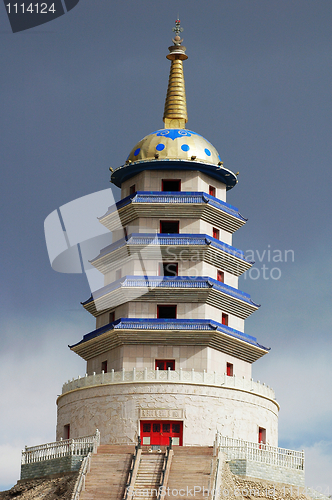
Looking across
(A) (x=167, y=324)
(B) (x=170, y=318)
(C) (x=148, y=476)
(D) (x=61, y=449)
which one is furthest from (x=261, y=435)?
(D) (x=61, y=449)

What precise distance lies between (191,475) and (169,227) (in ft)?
74.1

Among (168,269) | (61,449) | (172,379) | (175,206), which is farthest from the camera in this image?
(175,206)

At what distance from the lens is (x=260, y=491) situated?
184 ft

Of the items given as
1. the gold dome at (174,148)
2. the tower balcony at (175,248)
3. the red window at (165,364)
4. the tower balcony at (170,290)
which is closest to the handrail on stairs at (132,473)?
the red window at (165,364)

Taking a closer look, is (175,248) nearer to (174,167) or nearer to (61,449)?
(174,167)

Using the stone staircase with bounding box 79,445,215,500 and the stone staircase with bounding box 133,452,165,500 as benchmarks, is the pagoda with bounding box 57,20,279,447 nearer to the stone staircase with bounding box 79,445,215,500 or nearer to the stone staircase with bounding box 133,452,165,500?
the stone staircase with bounding box 133,452,165,500

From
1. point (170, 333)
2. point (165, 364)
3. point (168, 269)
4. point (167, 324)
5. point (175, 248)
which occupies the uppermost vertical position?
point (175, 248)

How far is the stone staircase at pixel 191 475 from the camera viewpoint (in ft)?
168

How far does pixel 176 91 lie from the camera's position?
76312 millimetres

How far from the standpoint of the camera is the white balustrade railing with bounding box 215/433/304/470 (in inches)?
2240

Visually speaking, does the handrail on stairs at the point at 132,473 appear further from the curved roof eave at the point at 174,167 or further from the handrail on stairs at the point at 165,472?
the curved roof eave at the point at 174,167

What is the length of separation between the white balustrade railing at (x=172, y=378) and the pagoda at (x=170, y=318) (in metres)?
0.07

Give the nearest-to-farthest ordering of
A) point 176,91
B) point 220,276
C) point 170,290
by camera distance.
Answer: point 170,290
point 220,276
point 176,91

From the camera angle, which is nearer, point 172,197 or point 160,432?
point 160,432
